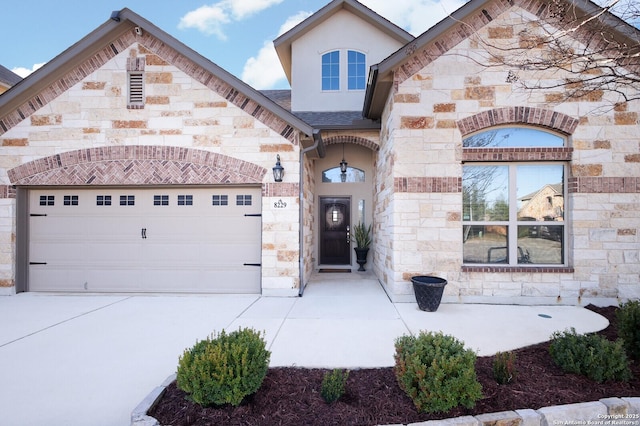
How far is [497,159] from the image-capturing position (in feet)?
18.9

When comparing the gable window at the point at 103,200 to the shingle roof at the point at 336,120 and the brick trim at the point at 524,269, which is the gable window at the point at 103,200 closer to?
the shingle roof at the point at 336,120

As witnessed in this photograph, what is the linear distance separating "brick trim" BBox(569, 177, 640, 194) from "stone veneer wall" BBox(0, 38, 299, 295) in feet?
17.6

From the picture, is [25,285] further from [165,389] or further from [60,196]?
[165,389]

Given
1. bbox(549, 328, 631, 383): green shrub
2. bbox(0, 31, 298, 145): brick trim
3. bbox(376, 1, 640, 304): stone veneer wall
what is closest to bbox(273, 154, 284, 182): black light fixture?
bbox(0, 31, 298, 145): brick trim

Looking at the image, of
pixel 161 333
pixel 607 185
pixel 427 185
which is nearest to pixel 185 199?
pixel 161 333

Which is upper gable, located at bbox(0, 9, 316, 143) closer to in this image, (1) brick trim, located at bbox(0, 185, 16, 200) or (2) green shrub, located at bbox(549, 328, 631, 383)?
(1) brick trim, located at bbox(0, 185, 16, 200)

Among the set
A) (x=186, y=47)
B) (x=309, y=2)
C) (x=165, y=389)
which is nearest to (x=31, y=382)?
(x=165, y=389)

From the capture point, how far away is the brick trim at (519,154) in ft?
18.8

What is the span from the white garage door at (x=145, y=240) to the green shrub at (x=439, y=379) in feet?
15.3

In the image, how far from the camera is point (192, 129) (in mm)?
6402

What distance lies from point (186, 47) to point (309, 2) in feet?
19.6

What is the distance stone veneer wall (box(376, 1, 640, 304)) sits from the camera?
5.65m

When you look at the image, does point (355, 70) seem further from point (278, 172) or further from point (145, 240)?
point (145, 240)

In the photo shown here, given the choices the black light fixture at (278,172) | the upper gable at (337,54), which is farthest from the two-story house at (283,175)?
the upper gable at (337,54)
